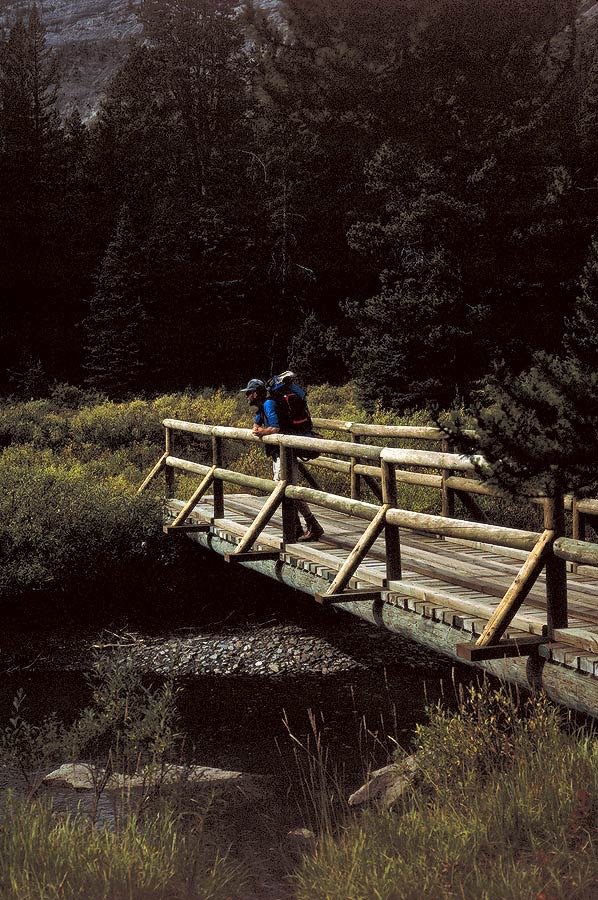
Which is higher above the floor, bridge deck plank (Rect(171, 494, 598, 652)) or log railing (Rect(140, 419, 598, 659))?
log railing (Rect(140, 419, 598, 659))

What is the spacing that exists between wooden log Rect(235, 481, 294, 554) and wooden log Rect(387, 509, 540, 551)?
82.0 inches

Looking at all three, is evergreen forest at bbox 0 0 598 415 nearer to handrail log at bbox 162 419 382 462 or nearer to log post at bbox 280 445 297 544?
handrail log at bbox 162 419 382 462


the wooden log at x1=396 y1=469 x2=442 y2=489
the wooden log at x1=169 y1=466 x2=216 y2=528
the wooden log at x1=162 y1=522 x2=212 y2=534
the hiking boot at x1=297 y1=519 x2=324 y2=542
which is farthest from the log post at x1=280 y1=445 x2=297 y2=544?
the wooden log at x1=162 y1=522 x2=212 y2=534

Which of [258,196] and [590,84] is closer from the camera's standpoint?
[590,84]

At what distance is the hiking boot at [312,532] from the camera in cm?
978

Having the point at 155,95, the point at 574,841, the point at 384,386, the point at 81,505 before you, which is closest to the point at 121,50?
the point at 155,95

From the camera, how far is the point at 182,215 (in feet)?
131

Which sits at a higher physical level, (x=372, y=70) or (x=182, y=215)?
(x=372, y=70)

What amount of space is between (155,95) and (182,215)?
843 cm

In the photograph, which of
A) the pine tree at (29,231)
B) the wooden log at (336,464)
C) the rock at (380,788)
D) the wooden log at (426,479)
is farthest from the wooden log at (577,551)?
the pine tree at (29,231)

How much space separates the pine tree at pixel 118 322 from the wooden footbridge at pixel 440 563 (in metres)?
23.7

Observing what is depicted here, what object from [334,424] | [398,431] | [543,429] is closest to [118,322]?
[334,424]

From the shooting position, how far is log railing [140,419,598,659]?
5621 millimetres

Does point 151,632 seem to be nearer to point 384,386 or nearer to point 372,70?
point 384,386
